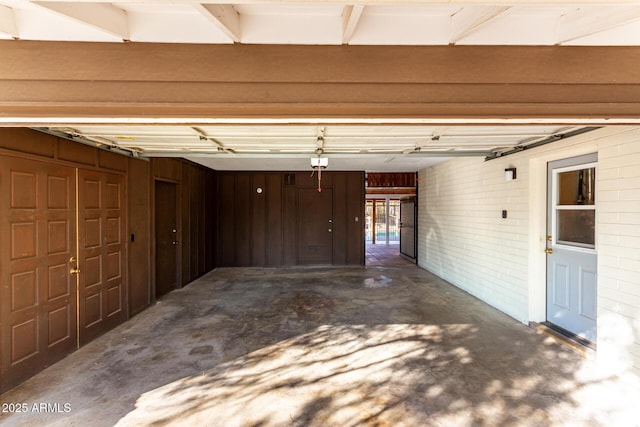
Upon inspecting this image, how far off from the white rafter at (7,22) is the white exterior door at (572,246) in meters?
4.53

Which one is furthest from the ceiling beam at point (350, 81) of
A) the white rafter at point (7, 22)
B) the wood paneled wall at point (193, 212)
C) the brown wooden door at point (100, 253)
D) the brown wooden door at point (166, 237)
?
the brown wooden door at point (166, 237)

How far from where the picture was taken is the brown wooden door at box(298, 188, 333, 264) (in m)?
7.80

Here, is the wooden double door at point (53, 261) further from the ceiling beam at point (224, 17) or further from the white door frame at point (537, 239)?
the white door frame at point (537, 239)

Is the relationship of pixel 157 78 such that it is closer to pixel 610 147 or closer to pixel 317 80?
pixel 317 80

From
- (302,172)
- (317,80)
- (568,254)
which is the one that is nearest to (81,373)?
(317,80)

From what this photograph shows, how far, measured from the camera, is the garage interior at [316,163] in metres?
1.38

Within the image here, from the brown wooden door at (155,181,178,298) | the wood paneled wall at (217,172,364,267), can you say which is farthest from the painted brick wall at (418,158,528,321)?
the brown wooden door at (155,181,178,298)

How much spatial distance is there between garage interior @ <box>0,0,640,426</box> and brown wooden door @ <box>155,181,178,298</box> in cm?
4

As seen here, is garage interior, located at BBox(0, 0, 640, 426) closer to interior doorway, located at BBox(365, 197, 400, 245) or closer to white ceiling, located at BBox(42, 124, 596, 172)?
white ceiling, located at BBox(42, 124, 596, 172)

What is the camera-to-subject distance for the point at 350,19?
126 cm

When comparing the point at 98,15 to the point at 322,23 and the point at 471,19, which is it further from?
the point at 471,19

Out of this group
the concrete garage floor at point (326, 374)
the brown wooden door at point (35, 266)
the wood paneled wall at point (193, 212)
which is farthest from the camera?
the wood paneled wall at point (193, 212)

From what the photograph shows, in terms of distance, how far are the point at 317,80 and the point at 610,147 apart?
301 centimetres

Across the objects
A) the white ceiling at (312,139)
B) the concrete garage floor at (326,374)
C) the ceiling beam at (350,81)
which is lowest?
the concrete garage floor at (326,374)
